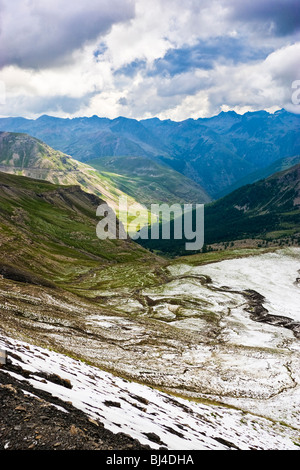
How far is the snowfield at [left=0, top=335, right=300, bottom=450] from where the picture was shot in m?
19.6

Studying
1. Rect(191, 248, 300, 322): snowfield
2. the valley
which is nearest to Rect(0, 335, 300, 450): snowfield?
the valley

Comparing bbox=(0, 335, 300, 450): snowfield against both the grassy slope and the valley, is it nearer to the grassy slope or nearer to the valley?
the valley

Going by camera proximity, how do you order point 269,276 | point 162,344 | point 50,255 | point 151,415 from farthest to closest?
1. point 50,255
2. point 269,276
3. point 162,344
4. point 151,415

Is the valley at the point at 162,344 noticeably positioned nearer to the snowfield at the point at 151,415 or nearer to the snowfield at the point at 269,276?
the snowfield at the point at 151,415

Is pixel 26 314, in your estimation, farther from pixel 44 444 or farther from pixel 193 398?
pixel 44 444

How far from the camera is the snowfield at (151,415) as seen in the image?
19.6 meters

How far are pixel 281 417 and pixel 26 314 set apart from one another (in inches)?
1701

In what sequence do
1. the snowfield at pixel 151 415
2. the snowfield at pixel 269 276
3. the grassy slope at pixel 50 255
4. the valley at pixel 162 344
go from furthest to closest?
the grassy slope at pixel 50 255, the snowfield at pixel 269 276, the valley at pixel 162 344, the snowfield at pixel 151 415

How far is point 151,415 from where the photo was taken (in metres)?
23.9

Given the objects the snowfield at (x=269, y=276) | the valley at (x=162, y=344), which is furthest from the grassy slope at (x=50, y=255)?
the snowfield at (x=269, y=276)

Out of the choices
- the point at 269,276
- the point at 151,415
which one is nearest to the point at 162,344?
the point at 151,415

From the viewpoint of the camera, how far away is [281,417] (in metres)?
38.6

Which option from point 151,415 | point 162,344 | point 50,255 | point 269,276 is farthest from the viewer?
point 50,255

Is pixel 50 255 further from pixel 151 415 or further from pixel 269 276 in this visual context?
pixel 151 415
